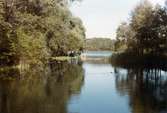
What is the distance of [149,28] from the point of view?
80.2 meters

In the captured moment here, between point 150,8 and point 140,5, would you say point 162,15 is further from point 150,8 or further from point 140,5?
point 140,5

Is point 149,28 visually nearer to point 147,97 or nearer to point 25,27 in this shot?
point 25,27

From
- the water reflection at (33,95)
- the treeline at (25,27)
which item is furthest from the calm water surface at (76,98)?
the treeline at (25,27)

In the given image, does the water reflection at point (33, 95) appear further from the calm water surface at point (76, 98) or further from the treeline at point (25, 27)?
the treeline at point (25, 27)

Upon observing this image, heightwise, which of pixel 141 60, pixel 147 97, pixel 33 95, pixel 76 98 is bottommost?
pixel 147 97

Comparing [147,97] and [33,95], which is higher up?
[33,95]

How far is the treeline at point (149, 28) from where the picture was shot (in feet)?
257

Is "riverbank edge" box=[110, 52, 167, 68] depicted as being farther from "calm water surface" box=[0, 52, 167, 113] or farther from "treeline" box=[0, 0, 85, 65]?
"calm water surface" box=[0, 52, 167, 113]

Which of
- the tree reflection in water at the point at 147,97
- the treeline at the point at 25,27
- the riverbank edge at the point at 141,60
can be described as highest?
the treeline at the point at 25,27

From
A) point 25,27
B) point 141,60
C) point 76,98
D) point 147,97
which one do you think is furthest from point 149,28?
point 76,98

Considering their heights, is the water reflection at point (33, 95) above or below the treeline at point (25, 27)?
below

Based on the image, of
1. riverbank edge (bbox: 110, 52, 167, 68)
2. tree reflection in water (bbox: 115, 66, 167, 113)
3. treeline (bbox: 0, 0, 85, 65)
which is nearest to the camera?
tree reflection in water (bbox: 115, 66, 167, 113)

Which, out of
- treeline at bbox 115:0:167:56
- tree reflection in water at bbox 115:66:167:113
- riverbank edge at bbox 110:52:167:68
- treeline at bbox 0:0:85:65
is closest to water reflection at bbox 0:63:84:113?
tree reflection in water at bbox 115:66:167:113

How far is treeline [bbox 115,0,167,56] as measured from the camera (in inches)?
3078
